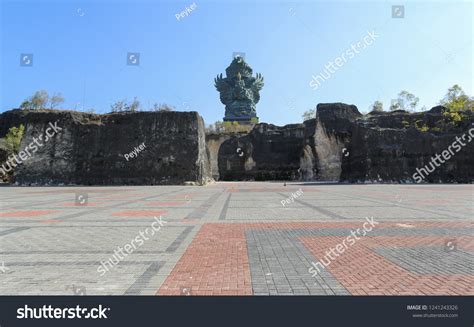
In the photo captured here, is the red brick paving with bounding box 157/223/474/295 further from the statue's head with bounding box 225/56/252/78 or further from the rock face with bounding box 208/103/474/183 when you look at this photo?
the statue's head with bounding box 225/56/252/78

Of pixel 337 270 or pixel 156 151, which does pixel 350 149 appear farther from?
pixel 337 270

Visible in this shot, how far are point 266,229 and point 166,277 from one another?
12.1ft

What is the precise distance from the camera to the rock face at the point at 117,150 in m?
35.2

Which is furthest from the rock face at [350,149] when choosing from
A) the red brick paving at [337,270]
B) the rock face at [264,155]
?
the red brick paving at [337,270]

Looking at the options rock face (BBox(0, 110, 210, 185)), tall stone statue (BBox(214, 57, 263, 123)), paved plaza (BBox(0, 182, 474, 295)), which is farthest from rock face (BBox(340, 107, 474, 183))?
tall stone statue (BBox(214, 57, 263, 123))

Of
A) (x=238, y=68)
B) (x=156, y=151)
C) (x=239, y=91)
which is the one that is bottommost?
(x=156, y=151)

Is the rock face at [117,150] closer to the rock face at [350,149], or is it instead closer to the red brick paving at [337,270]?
the rock face at [350,149]

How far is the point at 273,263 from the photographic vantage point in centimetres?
480

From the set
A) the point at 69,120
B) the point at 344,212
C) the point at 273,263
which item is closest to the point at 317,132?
the point at 69,120

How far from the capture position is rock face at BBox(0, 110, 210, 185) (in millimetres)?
35219

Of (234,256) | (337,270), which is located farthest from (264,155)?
(337,270)

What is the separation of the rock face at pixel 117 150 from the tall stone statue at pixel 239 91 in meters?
69.6

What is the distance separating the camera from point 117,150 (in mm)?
35875

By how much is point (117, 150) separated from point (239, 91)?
250 ft
